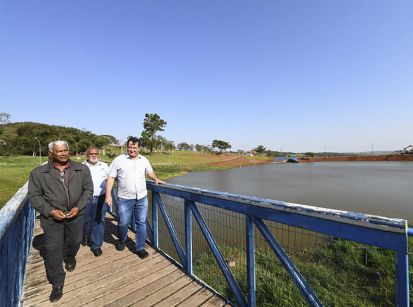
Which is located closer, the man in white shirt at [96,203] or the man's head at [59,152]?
the man's head at [59,152]

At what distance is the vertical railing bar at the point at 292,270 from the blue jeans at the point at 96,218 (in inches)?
104

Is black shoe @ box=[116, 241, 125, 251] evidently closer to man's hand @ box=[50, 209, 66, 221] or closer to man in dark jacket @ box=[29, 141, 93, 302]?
man in dark jacket @ box=[29, 141, 93, 302]

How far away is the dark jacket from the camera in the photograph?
2.43 meters

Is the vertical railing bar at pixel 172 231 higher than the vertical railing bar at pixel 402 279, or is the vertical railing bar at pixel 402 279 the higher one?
the vertical railing bar at pixel 402 279

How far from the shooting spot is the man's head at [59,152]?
256 cm

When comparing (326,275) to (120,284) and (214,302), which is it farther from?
(120,284)

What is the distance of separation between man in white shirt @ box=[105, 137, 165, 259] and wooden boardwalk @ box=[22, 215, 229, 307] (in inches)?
13.6

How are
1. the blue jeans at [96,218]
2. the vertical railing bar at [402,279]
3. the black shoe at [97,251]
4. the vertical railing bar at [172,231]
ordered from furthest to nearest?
the blue jeans at [96,218] < the black shoe at [97,251] < the vertical railing bar at [172,231] < the vertical railing bar at [402,279]

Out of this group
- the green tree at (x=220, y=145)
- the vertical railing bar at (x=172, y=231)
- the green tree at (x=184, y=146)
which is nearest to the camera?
the vertical railing bar at (x=172, y=231)

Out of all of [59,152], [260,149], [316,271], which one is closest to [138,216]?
[59,152]

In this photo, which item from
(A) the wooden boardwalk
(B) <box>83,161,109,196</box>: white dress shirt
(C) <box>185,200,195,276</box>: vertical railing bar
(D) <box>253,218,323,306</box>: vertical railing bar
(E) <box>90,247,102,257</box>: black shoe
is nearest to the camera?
(D) <box>253,218,323,306</box>: vertical railing bar

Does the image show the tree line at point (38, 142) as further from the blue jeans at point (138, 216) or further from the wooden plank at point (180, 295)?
the wooden plank at point (180, 295)

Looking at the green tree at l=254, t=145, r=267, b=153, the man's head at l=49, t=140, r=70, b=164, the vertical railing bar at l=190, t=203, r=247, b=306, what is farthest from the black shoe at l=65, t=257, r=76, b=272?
the green tree at l=254, t=145, r=267, b=153

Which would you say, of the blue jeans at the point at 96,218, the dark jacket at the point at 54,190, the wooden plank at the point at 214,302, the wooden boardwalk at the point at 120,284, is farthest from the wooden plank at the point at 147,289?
the blue jeans at the point at 96,218
